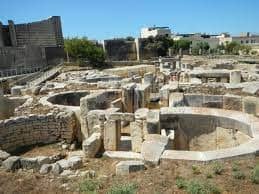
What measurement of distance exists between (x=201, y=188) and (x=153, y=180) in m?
0.97

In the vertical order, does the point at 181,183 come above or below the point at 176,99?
below

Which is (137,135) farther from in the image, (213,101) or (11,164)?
(213,101)

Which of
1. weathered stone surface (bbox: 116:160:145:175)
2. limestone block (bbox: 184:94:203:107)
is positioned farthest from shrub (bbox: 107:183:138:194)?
limestone block (bbox: 184:94:203:107)

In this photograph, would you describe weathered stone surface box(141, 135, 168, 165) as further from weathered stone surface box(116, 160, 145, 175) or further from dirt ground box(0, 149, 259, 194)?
weathered stone surface box(116, 160, 145, 175)

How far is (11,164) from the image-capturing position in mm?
6465

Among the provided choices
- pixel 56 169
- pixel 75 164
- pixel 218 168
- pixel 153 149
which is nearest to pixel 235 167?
pixel 218 168

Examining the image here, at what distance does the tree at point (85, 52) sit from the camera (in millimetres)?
38125

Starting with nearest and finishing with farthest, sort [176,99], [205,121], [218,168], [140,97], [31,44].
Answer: [218,168] < [205,121] < [176,99] < [140,97] < [31,44]

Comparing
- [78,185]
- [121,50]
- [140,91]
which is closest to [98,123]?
[140,91]

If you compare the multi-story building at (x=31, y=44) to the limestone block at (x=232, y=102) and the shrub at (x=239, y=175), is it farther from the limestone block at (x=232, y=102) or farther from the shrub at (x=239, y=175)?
the shrub at (x=239, y=175)

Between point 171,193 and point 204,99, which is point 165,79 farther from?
point 171,193

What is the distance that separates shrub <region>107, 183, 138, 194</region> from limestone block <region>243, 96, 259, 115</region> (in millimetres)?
6380

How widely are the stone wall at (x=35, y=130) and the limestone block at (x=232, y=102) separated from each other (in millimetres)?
5974

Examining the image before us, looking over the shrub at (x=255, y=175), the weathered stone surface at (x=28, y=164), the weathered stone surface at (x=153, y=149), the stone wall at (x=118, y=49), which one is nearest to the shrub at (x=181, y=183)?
the weathered stone surface at (x=153, y=149)
